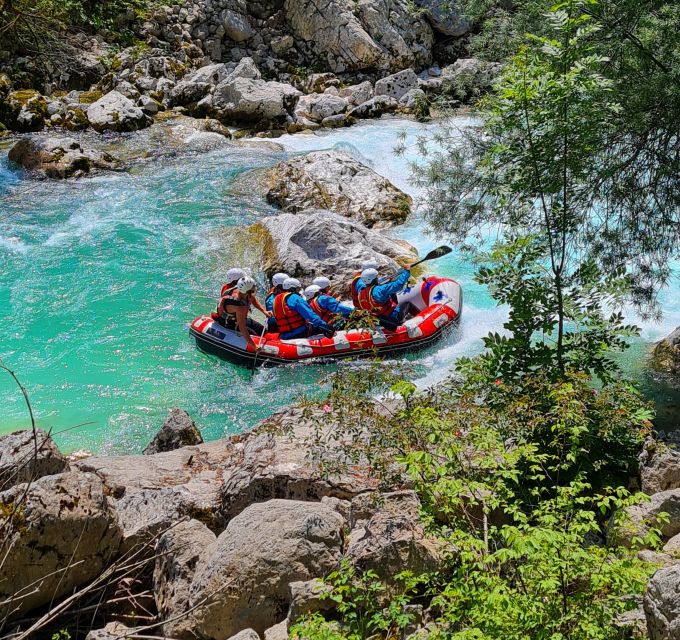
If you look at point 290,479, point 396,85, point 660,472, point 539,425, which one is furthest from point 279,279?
point 396,85

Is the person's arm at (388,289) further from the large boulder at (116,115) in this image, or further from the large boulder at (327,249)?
the large boulder at (116,115)

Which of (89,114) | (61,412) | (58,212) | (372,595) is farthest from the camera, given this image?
(89,114)

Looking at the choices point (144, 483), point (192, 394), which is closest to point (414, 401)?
point (144, 483)

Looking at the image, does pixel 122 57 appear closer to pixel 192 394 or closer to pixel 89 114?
pixel 89 114

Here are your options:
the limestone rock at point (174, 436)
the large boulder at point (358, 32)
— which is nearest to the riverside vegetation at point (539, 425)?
the limestone rock at point (174, 436)

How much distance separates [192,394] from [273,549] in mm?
5108

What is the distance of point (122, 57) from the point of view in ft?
65.6

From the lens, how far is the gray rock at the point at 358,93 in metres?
20.0

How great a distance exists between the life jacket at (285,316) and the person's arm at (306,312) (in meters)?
0.09

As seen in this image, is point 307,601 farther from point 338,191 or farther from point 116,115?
point 116,115

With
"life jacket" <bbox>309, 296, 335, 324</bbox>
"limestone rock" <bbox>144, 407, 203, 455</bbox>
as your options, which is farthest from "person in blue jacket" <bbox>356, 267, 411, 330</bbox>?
"limestone rock" <bbox>144, 407, 203, 455</bbox>

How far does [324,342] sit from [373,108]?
12.5 m

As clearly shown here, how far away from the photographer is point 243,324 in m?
8.59

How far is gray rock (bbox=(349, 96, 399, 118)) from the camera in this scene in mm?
19188
